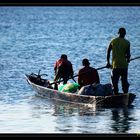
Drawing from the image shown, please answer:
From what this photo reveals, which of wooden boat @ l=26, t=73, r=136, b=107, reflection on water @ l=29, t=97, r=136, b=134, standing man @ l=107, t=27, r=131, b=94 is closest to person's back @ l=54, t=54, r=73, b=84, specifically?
wooden boat @ l=26, t=73, r=136, b=107

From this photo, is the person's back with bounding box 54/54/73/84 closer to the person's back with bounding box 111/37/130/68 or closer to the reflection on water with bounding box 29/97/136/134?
the reflection on water with bounding box 29/97/136/134

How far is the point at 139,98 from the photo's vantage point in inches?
970

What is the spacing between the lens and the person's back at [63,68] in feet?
82.6

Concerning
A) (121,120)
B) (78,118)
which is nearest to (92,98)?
(78,118)

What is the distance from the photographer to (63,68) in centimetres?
2525

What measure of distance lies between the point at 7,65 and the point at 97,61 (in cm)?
433

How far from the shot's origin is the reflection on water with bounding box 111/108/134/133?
18.5 meters

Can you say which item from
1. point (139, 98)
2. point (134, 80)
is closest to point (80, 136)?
point (139, 98)

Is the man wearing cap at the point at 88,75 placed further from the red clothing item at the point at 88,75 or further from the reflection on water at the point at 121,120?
the reflection on water at the point at 121,120

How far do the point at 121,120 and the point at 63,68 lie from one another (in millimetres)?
5456

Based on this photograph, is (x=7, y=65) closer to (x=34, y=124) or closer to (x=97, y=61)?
(x=97, y=61)

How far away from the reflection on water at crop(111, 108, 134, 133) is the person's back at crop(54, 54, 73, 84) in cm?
360

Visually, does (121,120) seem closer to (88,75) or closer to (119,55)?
(119,55)

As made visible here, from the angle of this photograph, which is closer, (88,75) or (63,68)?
(88,75)
